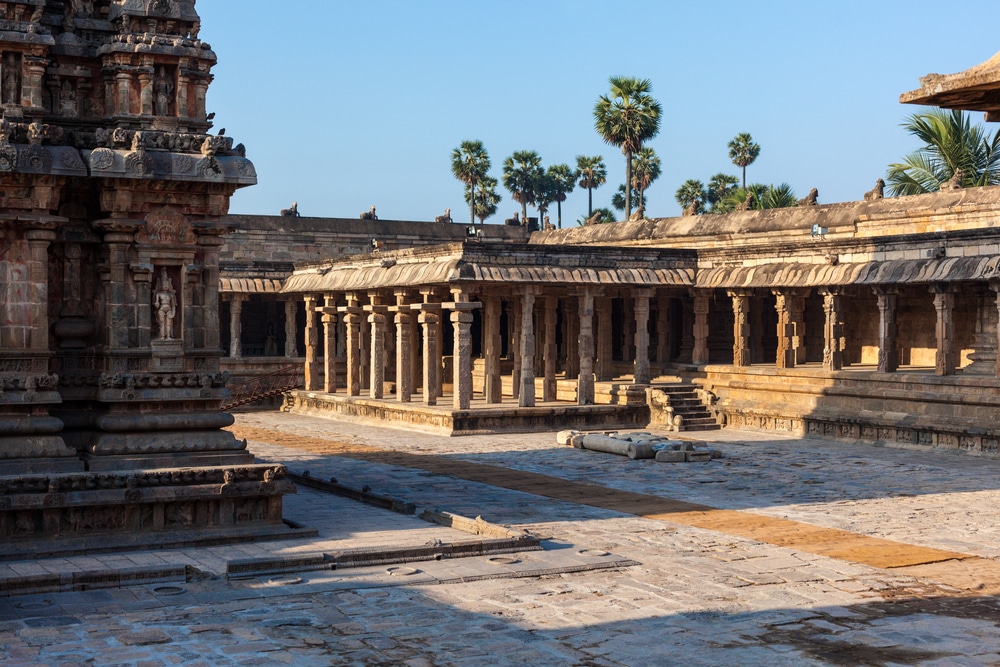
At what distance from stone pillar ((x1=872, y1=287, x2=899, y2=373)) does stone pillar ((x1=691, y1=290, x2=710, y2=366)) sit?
18.9ft

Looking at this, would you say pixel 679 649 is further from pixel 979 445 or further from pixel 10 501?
pixel 979 445

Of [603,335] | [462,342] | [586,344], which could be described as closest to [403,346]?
[462,342]

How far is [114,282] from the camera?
50.6ft

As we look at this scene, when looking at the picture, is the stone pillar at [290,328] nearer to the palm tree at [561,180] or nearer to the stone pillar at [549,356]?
the stone pillar at [549,356]

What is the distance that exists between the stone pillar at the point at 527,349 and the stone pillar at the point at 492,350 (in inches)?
43.4

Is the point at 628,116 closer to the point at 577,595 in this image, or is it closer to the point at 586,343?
the point at 586,343

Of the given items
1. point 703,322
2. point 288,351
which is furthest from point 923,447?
point 288,351

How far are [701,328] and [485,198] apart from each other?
49171mm

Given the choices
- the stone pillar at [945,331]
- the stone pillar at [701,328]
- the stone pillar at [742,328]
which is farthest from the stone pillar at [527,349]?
the stone pillar at [945,331]

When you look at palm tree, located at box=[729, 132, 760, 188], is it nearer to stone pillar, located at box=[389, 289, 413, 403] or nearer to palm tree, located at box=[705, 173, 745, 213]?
palm tree, located at box=[705, 173, 745, 213]

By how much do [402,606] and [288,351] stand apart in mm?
30643

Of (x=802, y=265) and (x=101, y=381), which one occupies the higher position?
(x=802, y=265)

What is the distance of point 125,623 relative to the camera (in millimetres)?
11336

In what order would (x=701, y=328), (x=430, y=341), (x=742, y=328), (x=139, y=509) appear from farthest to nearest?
(x=701, y=328) < (x=742, y=328) < (x=430, y=341) < (x=139, y=509)
